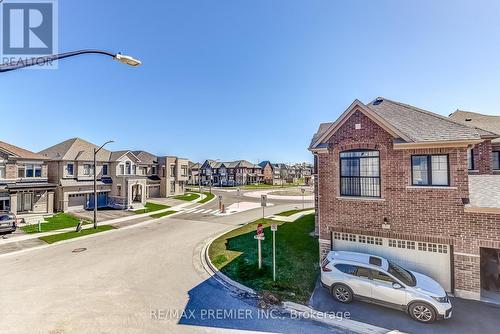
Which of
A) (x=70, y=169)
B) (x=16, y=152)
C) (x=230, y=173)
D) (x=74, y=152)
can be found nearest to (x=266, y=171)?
(x=230, y=173)

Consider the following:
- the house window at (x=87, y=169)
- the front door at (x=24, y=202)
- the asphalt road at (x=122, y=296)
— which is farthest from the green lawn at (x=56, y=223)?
the asphalt road at (x=122, y=296)

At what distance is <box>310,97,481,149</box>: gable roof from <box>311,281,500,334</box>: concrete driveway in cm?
640

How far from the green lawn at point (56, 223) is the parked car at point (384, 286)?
25.5 metres

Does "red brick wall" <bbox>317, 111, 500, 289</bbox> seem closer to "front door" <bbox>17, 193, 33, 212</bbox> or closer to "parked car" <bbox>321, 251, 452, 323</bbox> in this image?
"parked car" <bbox>321, 251, 452, 323</bbox>

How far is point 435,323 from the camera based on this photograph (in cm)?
809

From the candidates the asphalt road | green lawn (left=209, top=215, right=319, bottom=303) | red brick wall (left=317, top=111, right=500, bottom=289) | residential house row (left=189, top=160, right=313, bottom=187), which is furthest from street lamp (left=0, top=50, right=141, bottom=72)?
residential house row (left=189, top=160, right=313, bottom=187)

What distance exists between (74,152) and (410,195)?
38671 millimetres

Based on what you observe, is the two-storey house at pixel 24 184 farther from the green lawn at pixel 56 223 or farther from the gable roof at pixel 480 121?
the gable roof at pixel 480 121

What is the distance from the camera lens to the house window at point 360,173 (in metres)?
11.7

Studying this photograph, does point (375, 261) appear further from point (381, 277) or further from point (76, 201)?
point (76, 201)

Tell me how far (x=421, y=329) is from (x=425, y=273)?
3286 mm

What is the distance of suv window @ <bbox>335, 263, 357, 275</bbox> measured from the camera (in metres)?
9.47

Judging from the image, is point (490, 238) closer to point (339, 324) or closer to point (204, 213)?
point (339, 324)

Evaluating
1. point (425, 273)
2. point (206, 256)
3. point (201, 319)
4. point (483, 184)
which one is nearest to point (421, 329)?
point (425, 273)
